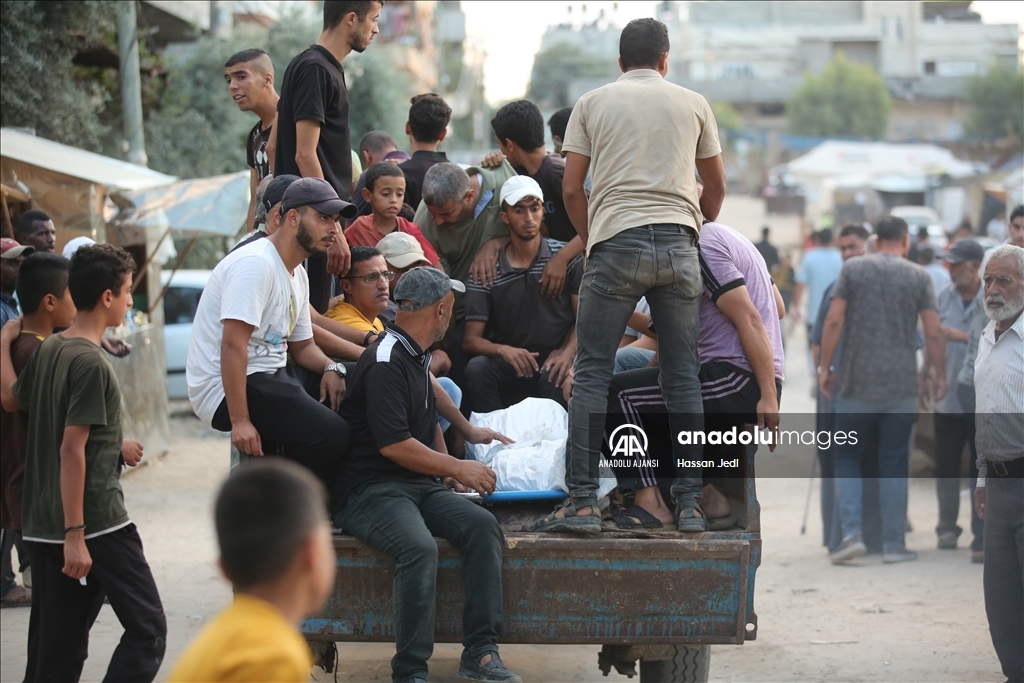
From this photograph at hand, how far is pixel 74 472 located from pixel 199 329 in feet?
2.53

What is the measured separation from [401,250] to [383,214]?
0.42 m

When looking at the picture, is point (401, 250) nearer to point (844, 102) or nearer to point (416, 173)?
point (416, 173)

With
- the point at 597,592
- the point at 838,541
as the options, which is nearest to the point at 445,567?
the point at 597,592

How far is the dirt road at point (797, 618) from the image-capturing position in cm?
570

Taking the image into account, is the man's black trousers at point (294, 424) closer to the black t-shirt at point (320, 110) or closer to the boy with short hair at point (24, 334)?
the boy with short hair at point (24, 334)

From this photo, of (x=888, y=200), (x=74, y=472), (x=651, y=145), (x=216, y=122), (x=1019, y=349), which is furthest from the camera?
(x=888, y=200)

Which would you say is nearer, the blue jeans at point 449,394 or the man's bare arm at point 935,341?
the blue jeans at point 449,394

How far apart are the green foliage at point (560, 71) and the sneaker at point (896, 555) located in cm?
6255

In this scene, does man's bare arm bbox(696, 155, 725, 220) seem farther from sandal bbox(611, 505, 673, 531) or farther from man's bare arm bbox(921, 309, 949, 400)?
man's bare arm bbox(921, 309, 949, 400)

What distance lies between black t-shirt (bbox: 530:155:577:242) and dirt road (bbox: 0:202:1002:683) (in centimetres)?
241

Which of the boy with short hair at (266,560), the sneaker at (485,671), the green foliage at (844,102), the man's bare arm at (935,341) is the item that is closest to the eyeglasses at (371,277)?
the sneaker at (485,671)

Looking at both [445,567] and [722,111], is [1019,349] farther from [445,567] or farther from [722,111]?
[722,111]

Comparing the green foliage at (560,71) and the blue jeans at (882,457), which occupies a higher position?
the green foliage at (560,71)

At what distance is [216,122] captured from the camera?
723 inches
